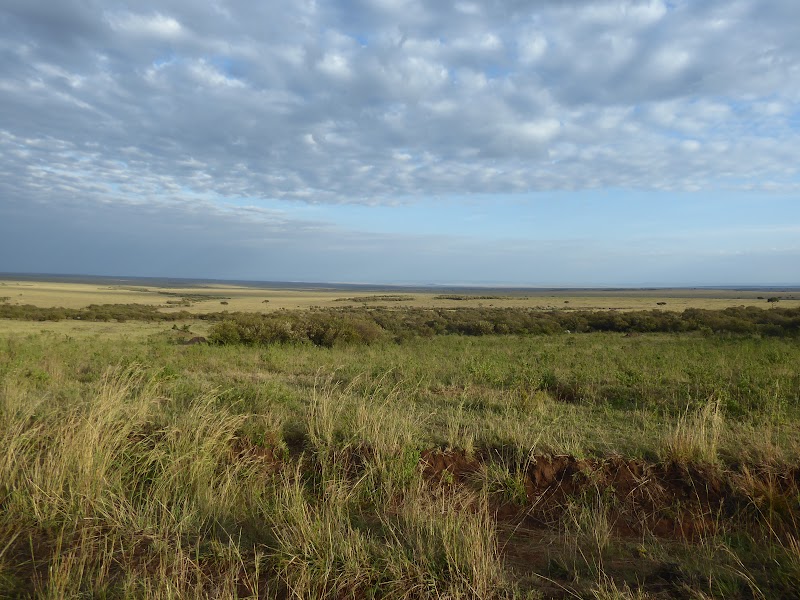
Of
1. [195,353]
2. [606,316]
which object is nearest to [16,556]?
[195,353]

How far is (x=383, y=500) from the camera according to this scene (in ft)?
17.5

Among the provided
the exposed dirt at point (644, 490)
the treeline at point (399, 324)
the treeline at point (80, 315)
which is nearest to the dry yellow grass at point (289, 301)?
the treeline at point (80, 315)

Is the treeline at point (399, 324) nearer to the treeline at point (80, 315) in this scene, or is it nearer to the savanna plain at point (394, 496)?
the treeline at point (80, 315)

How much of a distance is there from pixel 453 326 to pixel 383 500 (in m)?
27.3

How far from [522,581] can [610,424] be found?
452 centimetres

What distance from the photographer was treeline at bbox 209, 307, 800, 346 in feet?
68.2

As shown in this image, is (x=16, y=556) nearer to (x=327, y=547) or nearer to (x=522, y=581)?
(x=327, y=547)

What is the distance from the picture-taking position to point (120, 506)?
461 cm

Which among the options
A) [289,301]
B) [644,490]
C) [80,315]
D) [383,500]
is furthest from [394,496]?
[289,301]

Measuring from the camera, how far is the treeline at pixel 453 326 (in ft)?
68.2

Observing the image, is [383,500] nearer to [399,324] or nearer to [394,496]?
[394,496]

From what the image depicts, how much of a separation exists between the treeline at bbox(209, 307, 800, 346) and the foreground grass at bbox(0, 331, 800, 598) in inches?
461

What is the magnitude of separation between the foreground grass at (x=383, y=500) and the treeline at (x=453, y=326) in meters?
11.7

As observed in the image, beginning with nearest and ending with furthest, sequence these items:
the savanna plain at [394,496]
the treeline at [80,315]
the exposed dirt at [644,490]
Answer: the savanna plain at [394,496]
the exposed dirt at [644,490]
the treeline at [80,315]
